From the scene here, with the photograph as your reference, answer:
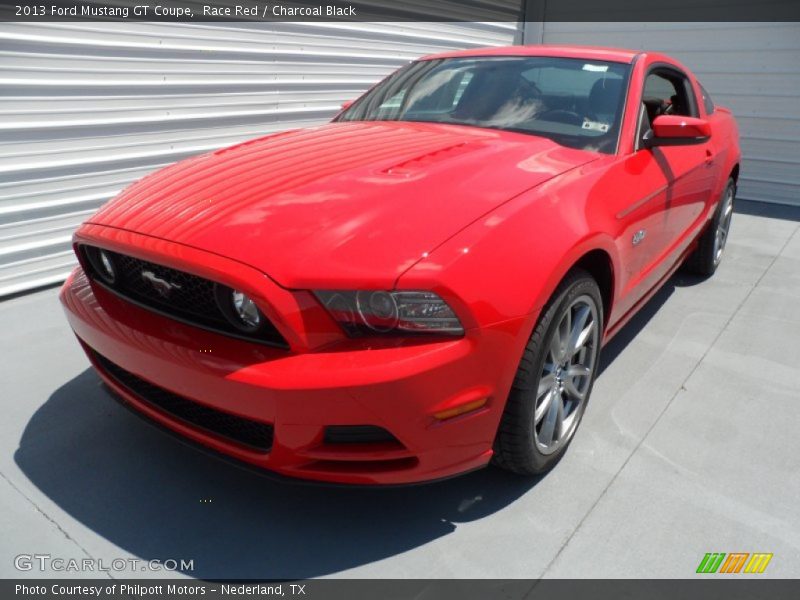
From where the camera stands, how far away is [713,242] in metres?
4.22

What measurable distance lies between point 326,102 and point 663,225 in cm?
372

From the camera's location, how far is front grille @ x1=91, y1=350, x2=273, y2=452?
1.86 meters

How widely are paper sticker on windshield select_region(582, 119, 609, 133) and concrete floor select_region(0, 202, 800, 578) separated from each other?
113 centimetres

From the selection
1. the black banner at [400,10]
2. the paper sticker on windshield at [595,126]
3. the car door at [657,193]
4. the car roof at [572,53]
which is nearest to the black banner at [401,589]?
the car door at [657,193]

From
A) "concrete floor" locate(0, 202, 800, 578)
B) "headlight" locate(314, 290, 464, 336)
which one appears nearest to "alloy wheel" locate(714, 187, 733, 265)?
"concrete floor" locate(0, 202, 800, 578)

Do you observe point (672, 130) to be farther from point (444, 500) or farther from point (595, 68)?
point (444, 500)

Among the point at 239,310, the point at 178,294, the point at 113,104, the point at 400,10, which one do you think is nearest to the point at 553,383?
the point at 239,310

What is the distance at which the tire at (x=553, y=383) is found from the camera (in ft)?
6.48

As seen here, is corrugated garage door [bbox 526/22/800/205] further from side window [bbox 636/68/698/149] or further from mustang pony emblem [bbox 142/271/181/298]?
mustang pony emblem [bbox 142/271/181/298]

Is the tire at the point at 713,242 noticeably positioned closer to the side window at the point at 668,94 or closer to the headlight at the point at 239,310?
the side window at the point at 668,94

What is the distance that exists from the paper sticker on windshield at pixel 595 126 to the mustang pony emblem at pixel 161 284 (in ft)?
6.01

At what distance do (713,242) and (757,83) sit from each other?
3916mm

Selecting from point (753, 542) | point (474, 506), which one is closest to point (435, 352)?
point (474, 506)

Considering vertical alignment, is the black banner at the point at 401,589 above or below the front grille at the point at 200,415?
below
